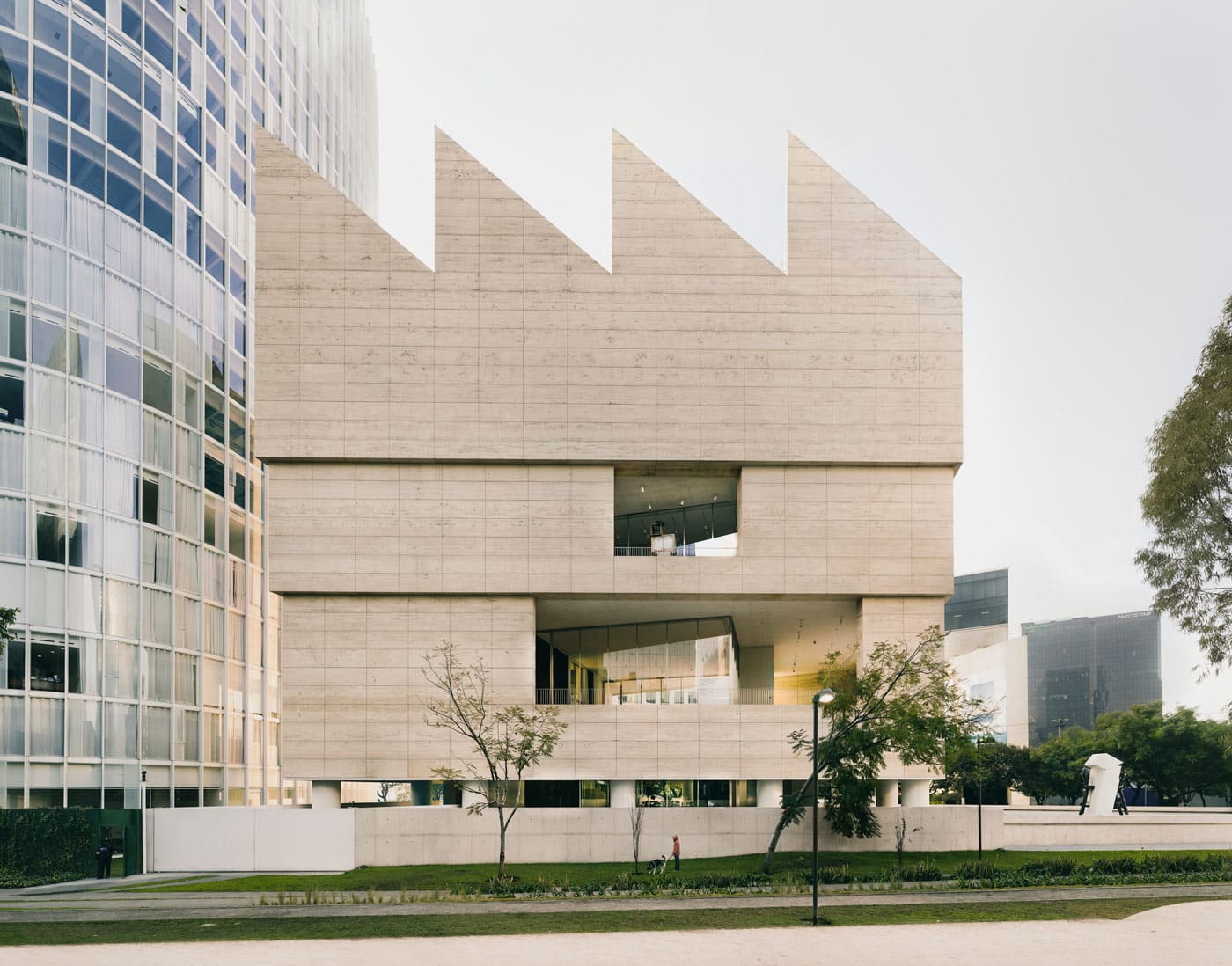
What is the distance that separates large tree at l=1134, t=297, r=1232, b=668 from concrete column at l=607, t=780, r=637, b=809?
22.9 m

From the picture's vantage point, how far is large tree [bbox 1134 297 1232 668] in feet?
146

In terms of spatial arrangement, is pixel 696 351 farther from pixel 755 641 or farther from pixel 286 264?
pixel 755 641

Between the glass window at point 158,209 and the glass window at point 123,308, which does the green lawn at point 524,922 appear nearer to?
the glass window at point 123,308

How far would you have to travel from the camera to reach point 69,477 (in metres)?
49.4

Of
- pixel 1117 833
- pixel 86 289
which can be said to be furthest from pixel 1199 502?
pixel 86 289

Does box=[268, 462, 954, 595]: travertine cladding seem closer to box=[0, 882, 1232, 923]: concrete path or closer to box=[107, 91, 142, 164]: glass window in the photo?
box=[0, 882, 1232, 923]: concrete path

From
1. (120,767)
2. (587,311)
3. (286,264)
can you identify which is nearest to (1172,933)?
(587,311)

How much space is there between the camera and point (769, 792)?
4634 cm

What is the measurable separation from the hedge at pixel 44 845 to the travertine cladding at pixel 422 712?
8046 millimetres

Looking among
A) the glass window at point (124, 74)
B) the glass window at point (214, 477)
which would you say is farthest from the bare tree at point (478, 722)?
the glass window at point (124, 74)

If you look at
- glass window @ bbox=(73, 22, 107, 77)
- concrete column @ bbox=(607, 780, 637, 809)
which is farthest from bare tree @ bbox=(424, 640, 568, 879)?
glass window @ bbox=(73, 22, 107, 77)

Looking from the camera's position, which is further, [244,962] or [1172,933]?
[1172,933]

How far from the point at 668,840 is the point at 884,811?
27.8ft

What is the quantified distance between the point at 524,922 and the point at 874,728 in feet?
59.5
